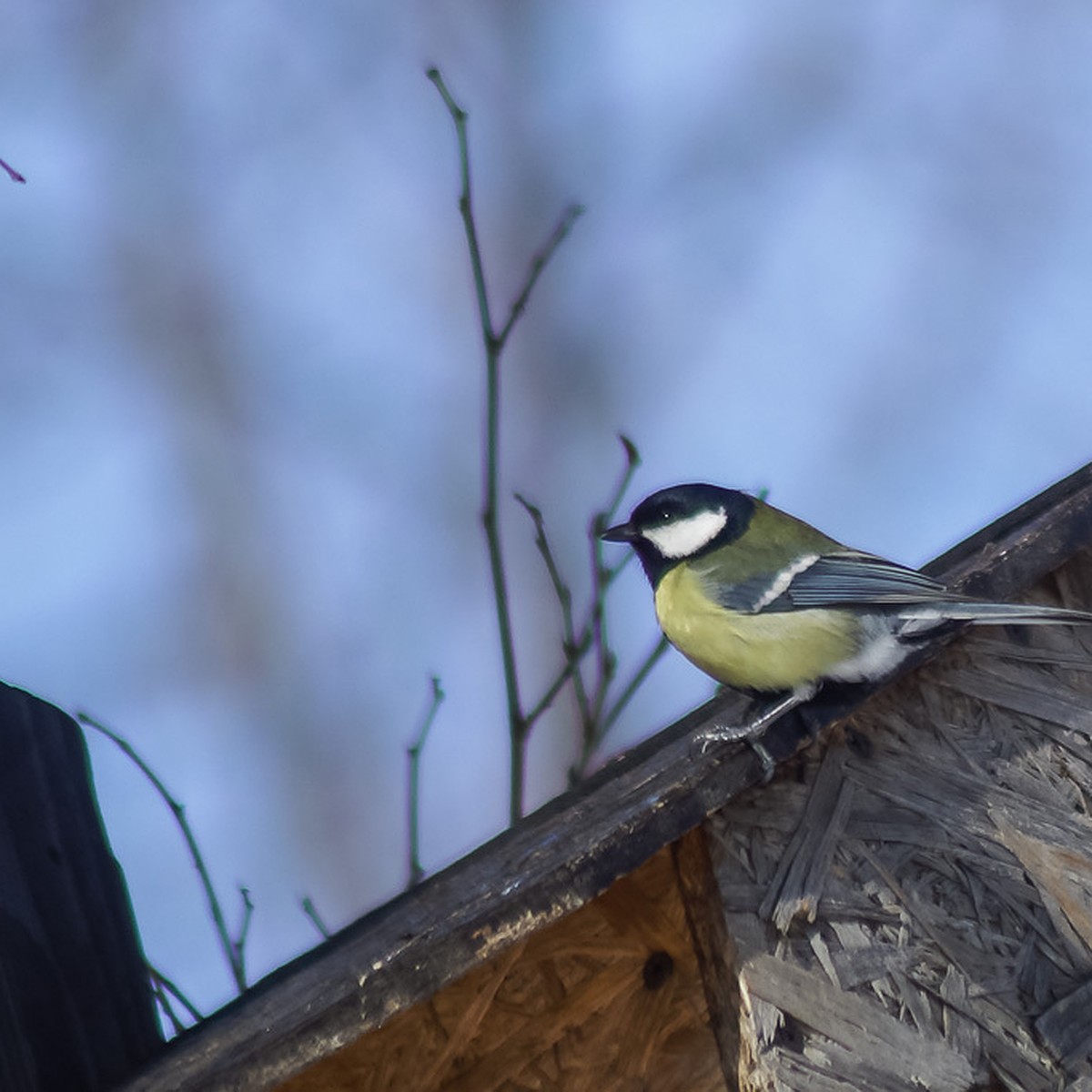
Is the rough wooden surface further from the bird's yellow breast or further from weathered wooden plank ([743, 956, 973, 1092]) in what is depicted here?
the bird's yellow breast

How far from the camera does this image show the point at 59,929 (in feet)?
6.40

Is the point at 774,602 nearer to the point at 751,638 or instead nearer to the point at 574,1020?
the point at 751,638

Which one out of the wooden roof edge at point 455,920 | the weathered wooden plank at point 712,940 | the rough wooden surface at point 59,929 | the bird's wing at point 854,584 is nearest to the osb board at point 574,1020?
the weathered wooden plank at point 712,940

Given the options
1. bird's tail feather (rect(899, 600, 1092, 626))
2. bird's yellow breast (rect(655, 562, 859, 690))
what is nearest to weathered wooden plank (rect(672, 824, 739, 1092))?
bird's yellow breast (rect(655, 562, 859, 690))

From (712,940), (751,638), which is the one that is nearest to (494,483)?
(751,638)

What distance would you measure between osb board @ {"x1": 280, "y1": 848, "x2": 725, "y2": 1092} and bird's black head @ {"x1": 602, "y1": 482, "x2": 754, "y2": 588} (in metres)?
0.93

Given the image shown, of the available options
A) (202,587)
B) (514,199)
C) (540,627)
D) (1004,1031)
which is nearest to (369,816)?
(540,627)

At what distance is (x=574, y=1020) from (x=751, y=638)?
74 cm

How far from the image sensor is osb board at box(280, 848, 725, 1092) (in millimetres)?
1927

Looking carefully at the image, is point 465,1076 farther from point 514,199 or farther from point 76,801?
point 514,199

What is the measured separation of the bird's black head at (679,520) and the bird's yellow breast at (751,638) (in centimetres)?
11

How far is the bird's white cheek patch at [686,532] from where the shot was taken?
283 centimetres

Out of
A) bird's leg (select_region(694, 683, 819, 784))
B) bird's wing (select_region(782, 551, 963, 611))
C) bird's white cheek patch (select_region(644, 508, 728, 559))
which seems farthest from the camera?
bird's white cheek patch (select_region(644, 508, 728, 559))

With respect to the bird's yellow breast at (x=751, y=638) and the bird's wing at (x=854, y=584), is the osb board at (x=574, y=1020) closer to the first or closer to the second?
the bird's yellow breast at (x=751, y=638)
